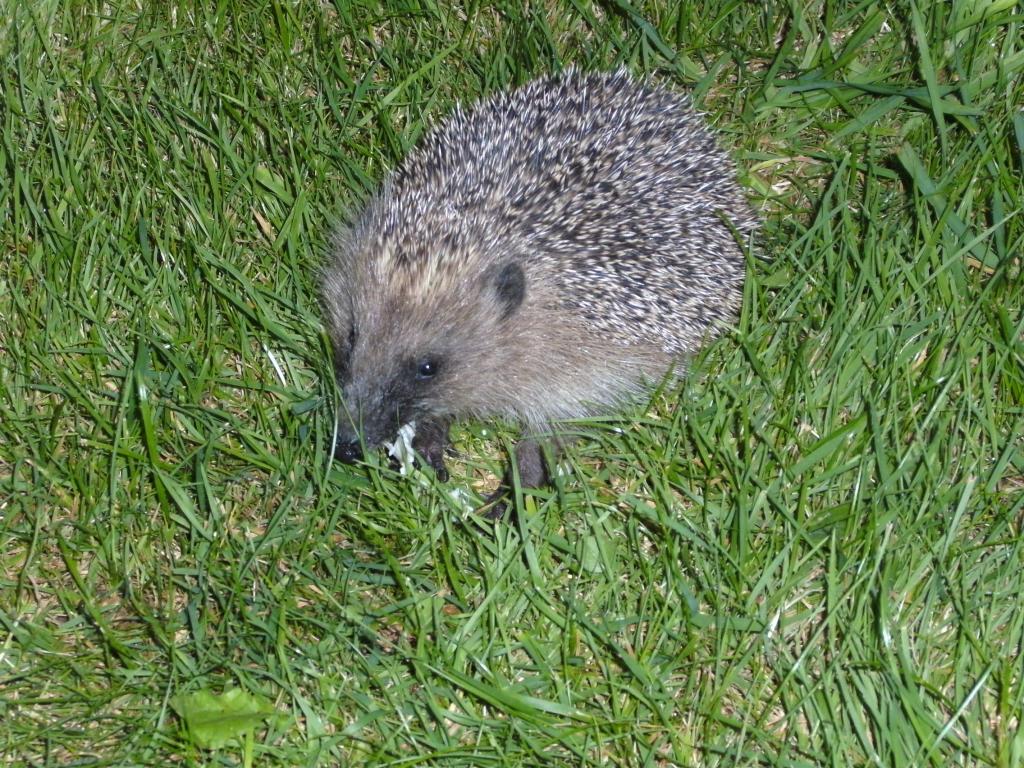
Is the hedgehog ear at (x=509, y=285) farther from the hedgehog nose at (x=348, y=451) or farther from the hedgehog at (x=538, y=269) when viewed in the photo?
the hedgehog nose at (x=348, y=451)

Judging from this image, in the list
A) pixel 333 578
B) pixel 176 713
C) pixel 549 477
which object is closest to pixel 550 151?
pixel 549 477

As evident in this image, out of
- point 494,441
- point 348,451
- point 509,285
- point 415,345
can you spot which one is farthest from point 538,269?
point 348,451

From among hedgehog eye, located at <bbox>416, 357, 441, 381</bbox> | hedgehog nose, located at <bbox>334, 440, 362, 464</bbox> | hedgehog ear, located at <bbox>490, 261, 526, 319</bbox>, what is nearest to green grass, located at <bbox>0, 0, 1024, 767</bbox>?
hedgehog nose, located at <bbox>334, 440, 362, 464</bbox>

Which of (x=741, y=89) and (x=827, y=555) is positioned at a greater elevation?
(x=741, y=89)

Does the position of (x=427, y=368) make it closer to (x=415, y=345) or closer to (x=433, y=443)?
(x=415, y=345)

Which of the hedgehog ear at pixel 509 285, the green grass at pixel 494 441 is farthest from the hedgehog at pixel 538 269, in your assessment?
the green grass at pixel 494 441

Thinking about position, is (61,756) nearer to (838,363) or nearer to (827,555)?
(827,555)

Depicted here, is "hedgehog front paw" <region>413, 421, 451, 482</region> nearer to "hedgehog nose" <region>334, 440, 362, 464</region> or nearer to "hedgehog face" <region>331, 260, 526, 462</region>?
"hedgehog face" <region>331, 260, 526, 462</region>
